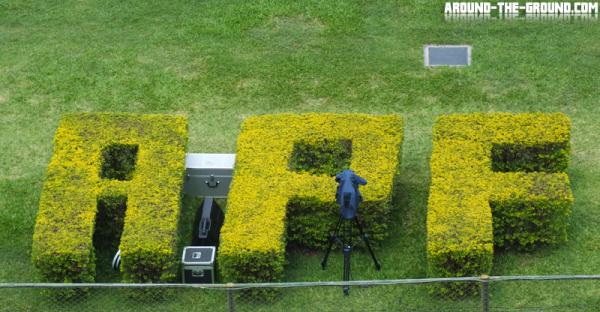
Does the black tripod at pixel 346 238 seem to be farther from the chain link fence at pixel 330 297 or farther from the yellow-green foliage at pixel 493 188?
the yellow-green foliage at pixel 493 188

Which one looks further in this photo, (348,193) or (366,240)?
(366,240)

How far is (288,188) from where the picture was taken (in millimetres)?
23594

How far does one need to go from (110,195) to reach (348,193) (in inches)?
172

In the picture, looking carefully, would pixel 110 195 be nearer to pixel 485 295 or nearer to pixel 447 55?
pixel 485 295

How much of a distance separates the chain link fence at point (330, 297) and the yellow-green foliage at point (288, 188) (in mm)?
466

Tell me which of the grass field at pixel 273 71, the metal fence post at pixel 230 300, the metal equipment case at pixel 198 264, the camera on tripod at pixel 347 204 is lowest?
the metal fence post at pixel 230 300

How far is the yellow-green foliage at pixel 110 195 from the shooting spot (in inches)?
883

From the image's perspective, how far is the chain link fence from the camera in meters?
21.9

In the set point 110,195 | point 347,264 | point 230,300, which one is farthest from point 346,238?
Result: point 110,195

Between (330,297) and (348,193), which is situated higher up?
(348,193)

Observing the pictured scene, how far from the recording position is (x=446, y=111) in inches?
1093

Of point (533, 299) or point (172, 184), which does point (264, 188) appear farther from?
point (533, 299)

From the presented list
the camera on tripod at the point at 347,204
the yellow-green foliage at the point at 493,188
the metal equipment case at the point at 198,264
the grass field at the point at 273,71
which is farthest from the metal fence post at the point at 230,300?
the grass field at the point at 273,71

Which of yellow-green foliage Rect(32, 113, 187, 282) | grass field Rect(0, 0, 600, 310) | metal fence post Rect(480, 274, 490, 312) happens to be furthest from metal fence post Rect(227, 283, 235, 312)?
grass field Rect(0, 0, 600, 310)
